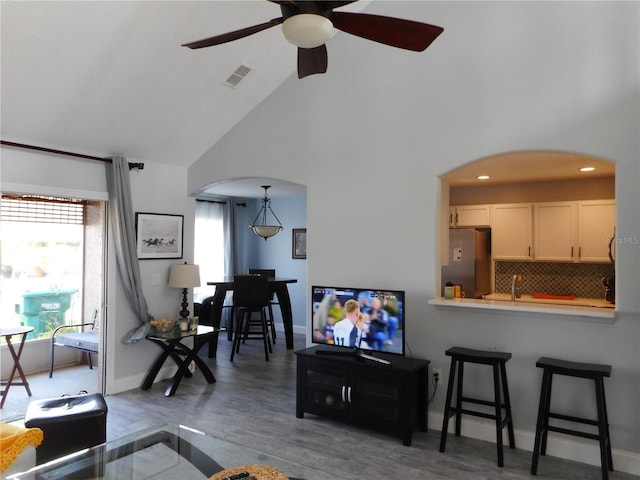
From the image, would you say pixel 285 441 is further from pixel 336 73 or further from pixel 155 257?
pixel 336 73

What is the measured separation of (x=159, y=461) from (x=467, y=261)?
422cm

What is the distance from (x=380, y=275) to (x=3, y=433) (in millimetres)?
2938

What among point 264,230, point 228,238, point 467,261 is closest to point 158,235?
point 264,230

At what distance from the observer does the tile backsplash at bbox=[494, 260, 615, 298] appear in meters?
5.79

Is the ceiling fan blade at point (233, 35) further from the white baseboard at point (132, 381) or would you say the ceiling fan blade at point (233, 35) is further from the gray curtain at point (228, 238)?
the gray curtain at point (228, 238)

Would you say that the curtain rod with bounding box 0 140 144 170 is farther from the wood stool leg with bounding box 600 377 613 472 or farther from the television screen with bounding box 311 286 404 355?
the wood stool leg with bounding box 600 377 613 472

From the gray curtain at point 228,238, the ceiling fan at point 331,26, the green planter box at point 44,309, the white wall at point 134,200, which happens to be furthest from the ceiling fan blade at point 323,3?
the gray curtain at point 228,238

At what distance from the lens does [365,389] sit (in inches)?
153

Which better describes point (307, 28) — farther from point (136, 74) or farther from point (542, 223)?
point (542, 223)

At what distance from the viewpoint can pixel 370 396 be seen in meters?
3.87

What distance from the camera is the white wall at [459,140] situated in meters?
3.31

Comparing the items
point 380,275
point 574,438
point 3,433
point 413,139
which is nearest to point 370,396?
point 380,275

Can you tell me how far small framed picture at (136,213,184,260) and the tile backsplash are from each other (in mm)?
4117

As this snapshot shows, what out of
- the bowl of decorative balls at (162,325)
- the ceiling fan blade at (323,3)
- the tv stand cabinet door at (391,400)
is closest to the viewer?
the ceiling fan blade at (323,3)
